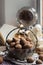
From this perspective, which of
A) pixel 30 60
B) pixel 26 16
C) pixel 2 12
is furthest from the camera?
pixel 2 12

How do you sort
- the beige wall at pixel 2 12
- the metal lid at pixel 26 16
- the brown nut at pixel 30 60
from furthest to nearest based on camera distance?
the beige wall at pixel 2 12, the metal lid at pixel 26 16, the brown nut at pixel 30 60

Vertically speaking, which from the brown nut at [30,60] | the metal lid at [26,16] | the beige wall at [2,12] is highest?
the beige wall at [2,12]

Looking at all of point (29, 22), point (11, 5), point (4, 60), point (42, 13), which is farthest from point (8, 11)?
point (4, 60)

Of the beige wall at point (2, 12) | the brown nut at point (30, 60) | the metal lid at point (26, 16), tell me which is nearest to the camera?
the brown nut at point (30, 60)

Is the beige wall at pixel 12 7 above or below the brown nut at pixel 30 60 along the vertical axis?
above

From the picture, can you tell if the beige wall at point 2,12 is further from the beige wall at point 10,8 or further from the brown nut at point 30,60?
the brown nut at point 30,60

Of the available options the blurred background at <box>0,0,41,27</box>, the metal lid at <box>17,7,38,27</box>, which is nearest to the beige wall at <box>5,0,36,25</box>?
the blurred background at <box>0,0,41,27</box>

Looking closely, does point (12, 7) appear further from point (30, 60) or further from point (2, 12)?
point (30, 60)

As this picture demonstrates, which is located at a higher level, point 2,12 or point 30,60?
point 2,12

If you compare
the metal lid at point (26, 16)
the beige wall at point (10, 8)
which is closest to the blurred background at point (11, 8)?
the beige wall at point (10, 8)

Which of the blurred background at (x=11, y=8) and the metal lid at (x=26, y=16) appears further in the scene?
the blurred background at (x=11, y=8)

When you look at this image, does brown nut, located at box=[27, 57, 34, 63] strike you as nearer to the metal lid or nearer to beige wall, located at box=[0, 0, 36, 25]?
the metal lid

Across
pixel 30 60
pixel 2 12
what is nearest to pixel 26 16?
pixel 30 60

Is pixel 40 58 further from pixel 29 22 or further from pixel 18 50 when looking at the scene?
pixel 29 22
